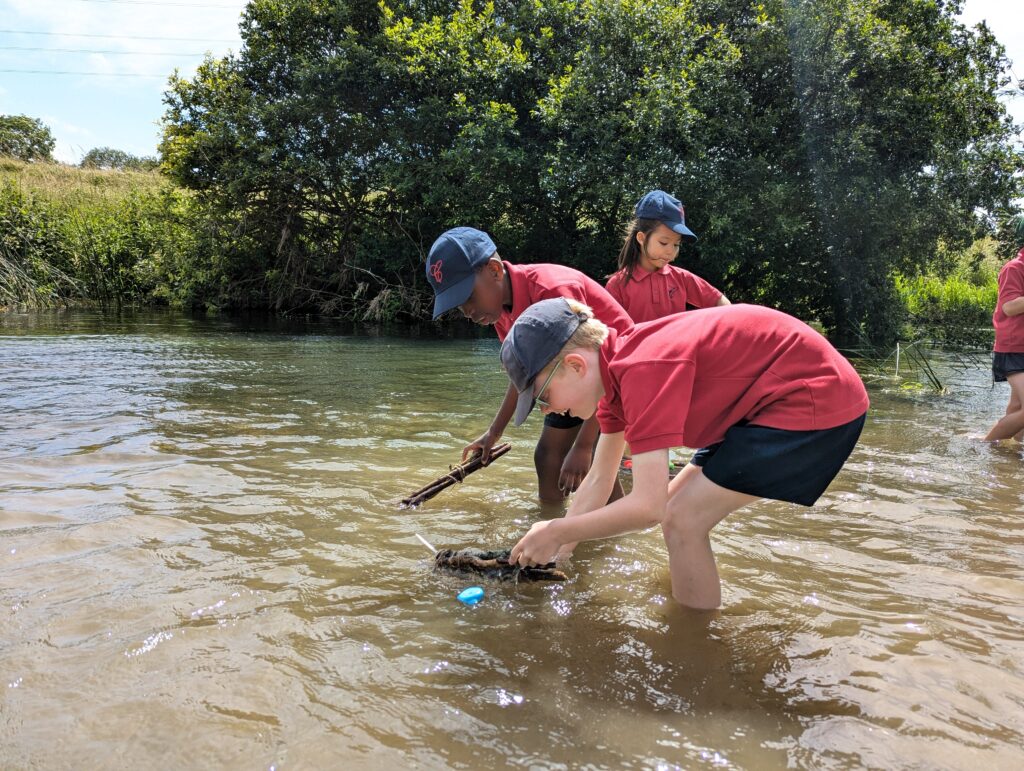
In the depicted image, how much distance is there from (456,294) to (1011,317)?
4.69 metres

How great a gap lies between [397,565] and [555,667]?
1.07 meters

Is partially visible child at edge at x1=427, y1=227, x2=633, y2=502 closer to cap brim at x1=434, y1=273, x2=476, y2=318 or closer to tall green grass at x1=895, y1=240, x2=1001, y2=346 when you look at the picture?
cap brim at x1=434, y1=273, x2=476, y2=318

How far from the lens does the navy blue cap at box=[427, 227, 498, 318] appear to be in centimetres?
332

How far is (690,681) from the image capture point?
2.29 metres

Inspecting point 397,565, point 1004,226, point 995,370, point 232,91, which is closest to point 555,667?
point 397,565

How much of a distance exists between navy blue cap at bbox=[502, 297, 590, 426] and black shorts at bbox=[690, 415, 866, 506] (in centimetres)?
69

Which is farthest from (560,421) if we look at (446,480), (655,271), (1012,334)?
(1012,334)

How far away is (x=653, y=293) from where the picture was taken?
440 centimetres

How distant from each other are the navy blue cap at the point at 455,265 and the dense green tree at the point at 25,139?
146 ft

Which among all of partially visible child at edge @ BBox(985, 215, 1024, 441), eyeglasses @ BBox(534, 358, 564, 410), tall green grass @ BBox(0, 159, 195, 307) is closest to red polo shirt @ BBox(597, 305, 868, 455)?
eyeglasses @ BBox(534, 358, 564, 410)

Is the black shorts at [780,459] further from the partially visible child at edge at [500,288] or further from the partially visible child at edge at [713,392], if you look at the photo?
the partially visible child at edge at [500,288]

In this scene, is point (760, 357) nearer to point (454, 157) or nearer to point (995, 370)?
point (995, 370)

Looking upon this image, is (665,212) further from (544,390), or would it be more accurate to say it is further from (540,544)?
(540,544)

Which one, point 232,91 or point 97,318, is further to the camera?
point 232,91
